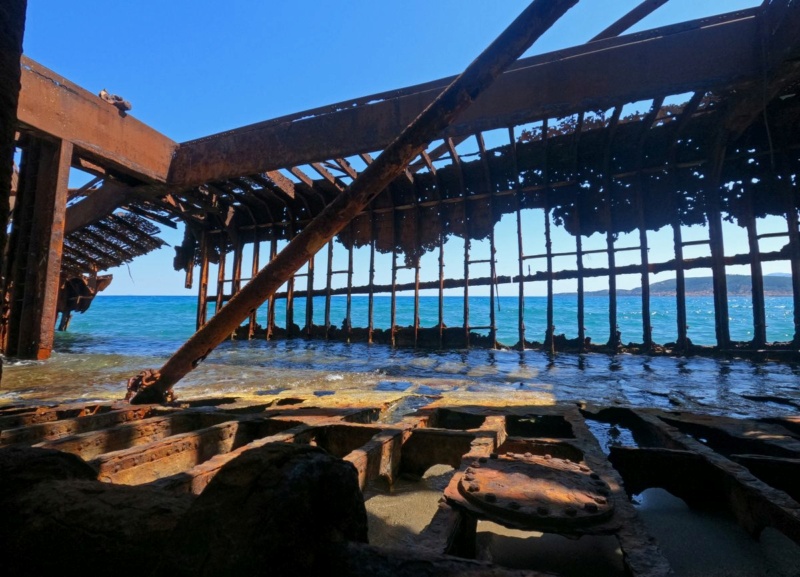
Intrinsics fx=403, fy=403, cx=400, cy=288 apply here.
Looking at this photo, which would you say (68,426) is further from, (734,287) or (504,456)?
(734,287)

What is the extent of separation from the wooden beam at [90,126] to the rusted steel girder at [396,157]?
23.0 ft

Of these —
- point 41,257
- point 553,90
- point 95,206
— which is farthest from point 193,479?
point 95,206

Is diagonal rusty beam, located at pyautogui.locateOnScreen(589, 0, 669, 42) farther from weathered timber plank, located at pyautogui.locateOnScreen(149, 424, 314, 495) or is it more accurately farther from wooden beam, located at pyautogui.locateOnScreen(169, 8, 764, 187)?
weathered timber plank, located at pyautogui.locateOnScreen(149, 424, 314, 495)

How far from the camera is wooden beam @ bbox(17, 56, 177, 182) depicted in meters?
7.29

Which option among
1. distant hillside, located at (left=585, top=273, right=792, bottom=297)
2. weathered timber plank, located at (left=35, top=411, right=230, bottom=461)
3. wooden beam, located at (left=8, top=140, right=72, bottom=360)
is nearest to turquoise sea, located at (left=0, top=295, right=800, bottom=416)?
wooden beam, located at (left=8, top=140, right=72, bottom=360)

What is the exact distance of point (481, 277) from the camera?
11.5m

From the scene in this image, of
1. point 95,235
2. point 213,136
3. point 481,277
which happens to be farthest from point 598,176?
point 95,235

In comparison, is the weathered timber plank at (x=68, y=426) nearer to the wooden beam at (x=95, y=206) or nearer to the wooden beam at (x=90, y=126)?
the wooden beam at (x=90, y=126)

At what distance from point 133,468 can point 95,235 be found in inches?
694

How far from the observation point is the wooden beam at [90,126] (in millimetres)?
7293

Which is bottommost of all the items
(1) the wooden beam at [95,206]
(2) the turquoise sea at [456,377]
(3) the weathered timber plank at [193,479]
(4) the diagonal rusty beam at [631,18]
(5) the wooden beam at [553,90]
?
(2) the turquoise sea at [456,377]

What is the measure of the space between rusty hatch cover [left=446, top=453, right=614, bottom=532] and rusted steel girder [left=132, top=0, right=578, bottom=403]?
84.4 inches

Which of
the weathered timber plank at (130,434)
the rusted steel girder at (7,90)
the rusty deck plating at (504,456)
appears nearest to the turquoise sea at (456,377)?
the rusty deck plating at (504,456)

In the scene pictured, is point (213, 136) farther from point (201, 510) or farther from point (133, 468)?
point (201, 510)
